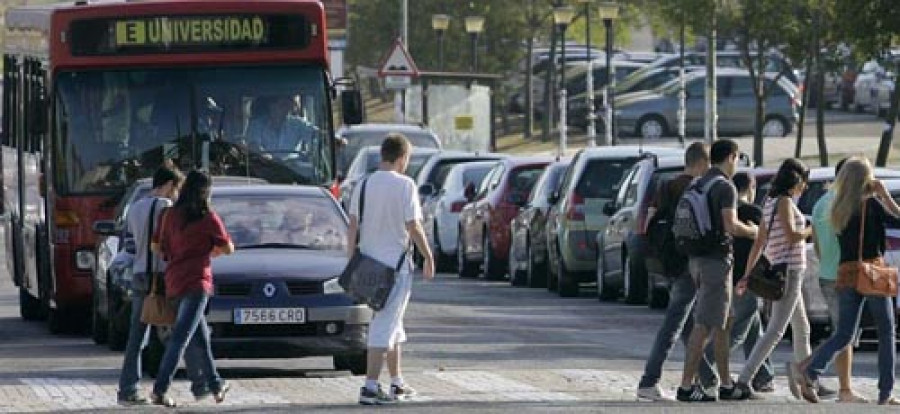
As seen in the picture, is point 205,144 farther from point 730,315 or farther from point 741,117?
point 741,117

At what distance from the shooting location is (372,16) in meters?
71.8

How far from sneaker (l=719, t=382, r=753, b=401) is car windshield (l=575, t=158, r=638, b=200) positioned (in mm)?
12345

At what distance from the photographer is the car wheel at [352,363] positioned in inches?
728

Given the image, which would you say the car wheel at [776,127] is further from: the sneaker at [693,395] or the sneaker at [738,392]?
the sneaker at [693,395]

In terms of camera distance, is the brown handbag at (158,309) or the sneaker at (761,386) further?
the sneaker at (761,386)

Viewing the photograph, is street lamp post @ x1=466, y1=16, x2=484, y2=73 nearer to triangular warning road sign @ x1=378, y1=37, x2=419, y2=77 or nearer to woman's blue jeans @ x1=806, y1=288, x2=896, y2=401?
triangular warning road sign @ x1=378, y1=37, x2=419, y2=77

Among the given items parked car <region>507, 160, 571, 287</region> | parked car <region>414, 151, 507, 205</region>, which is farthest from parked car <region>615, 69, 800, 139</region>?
parked car <region>507, 160, 571, 287</region>

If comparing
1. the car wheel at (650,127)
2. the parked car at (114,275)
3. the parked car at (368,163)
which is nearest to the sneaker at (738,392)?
the parked car at (114,275)

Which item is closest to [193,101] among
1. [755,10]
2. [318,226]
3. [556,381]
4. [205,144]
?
[205,144]

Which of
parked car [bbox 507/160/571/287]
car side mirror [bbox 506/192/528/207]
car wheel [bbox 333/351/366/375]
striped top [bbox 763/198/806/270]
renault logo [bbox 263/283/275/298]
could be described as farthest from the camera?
car side mirror [bbox 506/192/528/207]

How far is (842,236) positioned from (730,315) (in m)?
0.90

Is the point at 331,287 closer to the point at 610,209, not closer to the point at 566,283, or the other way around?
the point at 610,209

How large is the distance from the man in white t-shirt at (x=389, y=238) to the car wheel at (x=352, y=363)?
2.45 m

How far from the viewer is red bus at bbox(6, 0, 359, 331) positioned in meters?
23.0
